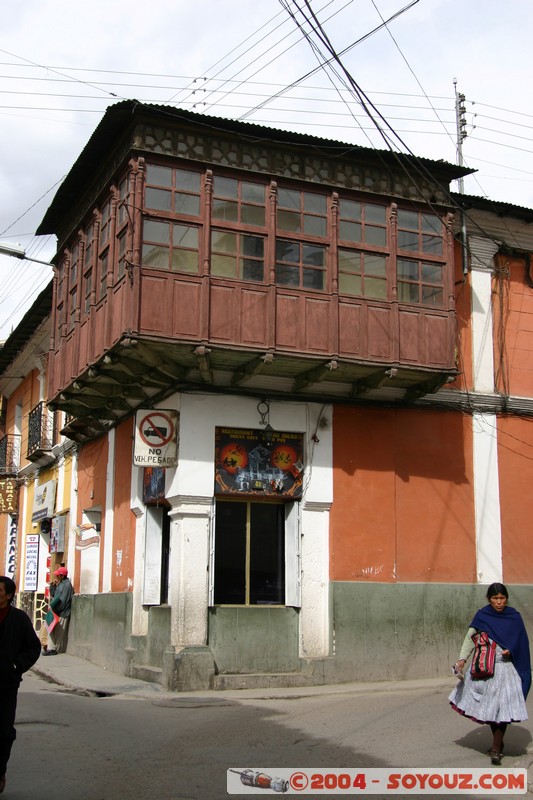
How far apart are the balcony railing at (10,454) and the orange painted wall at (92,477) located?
8.35 meters

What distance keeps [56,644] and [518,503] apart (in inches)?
408

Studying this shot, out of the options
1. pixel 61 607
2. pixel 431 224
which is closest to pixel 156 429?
pixel 431 224

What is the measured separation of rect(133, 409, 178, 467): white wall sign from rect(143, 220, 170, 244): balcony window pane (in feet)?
8.18

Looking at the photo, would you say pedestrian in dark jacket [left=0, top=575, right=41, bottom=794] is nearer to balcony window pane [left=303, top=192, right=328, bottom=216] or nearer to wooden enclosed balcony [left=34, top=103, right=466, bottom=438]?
wooden enclosed balcony [left=34, top=103, right=466, bottom=438]

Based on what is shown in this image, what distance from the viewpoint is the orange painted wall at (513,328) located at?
16.5 meters

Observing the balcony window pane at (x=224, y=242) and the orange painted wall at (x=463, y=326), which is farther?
the orange painted wall at (x=463, y=326)

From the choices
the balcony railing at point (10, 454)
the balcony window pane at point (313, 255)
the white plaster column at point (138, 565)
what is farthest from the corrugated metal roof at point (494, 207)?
the balcony railing at point (10, 454)

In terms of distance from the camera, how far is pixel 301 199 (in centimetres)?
1434

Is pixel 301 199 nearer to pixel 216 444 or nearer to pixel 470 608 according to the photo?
pixel 216 444

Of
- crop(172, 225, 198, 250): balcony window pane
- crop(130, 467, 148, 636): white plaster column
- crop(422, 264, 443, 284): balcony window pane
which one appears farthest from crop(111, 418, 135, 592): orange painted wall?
crop(422, 264, 443, 284): balcony window pane

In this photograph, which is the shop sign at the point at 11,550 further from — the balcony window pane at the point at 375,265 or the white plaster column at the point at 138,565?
the balcony window pane at the point at 375,265

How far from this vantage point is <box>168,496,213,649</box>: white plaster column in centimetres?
1344

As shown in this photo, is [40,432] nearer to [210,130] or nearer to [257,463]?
[257,463]

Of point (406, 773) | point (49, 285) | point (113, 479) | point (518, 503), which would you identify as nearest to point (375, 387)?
point (518, 503)
